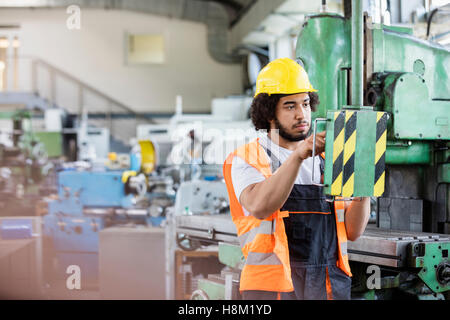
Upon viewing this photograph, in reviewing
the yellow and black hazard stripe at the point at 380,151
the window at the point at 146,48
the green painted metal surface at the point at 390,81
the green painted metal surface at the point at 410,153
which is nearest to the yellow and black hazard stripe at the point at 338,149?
the yellow and black hazard stripe at the point at 380,151

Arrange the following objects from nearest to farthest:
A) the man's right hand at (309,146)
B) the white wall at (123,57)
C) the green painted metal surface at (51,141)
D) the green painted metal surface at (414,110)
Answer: the man's right hand at (309,146) < the green painted metal surface at (414,110) < the green painted metal surface at (51,141) < the white wall at (123,57)

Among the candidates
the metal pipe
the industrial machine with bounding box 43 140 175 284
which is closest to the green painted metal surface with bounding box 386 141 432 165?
the metal pipe

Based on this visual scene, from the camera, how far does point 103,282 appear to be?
148 inches

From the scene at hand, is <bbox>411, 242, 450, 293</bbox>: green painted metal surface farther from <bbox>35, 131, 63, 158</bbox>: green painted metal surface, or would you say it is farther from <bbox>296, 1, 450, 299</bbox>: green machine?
<bbox>35, 131, 63, 158</bbox>: green painted metal surface

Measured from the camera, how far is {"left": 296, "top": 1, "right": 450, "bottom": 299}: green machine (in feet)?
6.48

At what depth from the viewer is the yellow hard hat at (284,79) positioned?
5.29 feet

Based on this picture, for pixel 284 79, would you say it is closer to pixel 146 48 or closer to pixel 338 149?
pixel 338 149

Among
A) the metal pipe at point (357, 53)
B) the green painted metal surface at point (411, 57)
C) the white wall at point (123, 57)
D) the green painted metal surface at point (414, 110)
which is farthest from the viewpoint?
the white wall at point (123, 57)

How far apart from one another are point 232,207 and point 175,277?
1852 mm

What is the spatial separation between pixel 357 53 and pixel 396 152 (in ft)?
2.39

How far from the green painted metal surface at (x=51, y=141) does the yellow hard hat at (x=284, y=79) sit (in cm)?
826

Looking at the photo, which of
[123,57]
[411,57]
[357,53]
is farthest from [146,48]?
[357,53]

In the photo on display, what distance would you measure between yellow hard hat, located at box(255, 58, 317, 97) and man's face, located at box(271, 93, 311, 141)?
1.0 inches

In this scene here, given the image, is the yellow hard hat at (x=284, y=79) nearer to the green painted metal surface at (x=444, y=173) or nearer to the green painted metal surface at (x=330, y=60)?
the green painted metal surface at (x=330, y=60)
